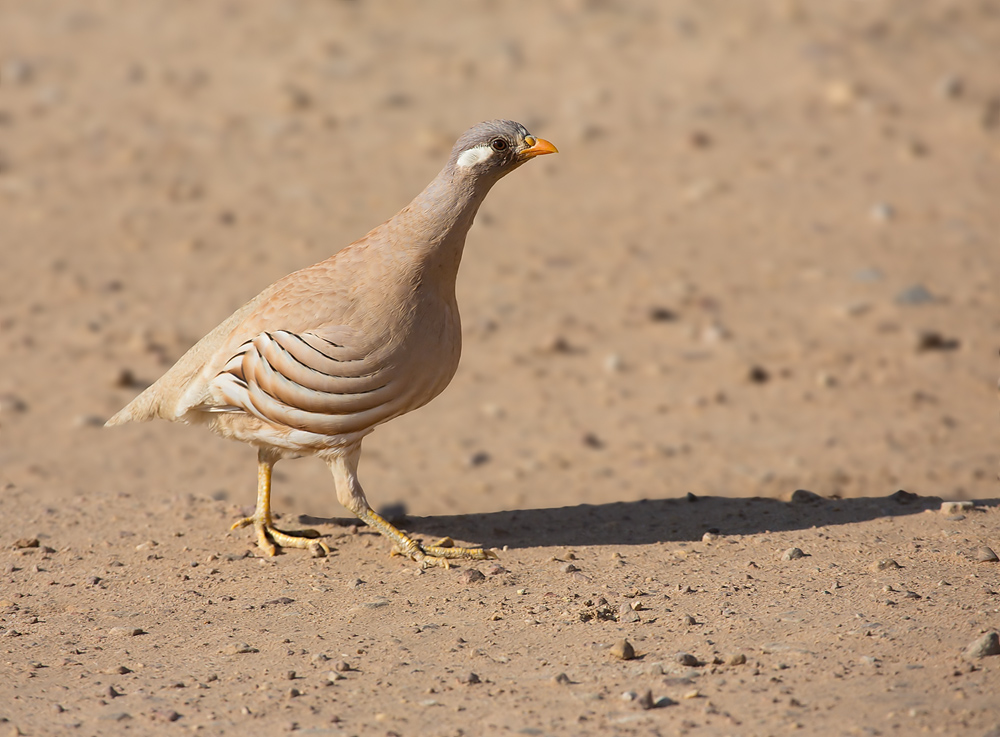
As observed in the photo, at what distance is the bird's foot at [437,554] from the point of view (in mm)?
6754

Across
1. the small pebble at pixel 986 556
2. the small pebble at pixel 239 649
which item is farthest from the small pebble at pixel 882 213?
the small pebble at pixel 239 649

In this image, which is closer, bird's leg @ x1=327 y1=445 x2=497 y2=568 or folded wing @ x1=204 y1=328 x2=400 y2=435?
folded wing @ x1=204 y1=328 x2=400 y2=435

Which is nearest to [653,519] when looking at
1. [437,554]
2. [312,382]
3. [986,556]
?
[437,554]

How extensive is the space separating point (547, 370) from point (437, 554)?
4.63 m

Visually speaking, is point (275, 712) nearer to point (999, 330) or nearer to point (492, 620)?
point (492, 620)

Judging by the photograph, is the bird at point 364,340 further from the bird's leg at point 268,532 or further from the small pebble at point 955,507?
the small pebble at point 955,507

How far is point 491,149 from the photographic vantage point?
658 cm

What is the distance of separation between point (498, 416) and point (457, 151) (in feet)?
14.2

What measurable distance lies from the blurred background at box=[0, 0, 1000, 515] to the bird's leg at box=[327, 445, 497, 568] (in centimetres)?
181

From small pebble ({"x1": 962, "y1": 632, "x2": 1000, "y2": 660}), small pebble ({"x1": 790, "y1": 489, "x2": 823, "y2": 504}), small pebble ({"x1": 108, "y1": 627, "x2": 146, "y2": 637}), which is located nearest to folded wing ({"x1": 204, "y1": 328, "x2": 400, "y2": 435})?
small pebble ({"x1": 108, "y1": 627, "x2": 146, "y2": 637})

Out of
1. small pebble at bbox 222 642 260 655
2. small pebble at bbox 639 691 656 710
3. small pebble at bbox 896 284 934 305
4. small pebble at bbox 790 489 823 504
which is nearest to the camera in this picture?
small pebble at bbox 639 691 656 710

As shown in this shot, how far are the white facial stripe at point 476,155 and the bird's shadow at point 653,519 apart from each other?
7.61 feet

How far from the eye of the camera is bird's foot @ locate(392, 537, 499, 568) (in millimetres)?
6754

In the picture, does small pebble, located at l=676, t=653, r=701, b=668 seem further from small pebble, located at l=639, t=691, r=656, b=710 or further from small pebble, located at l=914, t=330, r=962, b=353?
small pebble, located at l=914, t=330, r=962, b=353
